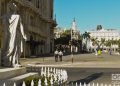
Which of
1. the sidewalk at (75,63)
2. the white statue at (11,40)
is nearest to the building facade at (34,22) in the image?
the sidewalk at (75,63)

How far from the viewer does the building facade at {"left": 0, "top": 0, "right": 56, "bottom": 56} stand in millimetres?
66444

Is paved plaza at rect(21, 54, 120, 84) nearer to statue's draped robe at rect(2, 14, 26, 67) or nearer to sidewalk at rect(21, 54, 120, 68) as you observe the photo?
sidewalk at rect(21, 54, 120, 68)

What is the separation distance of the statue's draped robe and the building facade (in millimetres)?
32434

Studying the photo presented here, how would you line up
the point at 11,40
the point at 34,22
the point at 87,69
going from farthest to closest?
the point at 34,22
the point at 87,69
the point at 11,40

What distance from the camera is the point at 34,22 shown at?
→ 265 ft

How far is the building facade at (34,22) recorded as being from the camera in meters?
66.4

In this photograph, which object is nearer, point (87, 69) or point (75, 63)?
point (87, 69)

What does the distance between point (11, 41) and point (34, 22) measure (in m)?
67.7

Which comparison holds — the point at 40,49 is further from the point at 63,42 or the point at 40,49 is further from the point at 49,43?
the point at 63,42

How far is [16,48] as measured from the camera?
13.3 m

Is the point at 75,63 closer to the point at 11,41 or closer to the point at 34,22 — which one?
the point at 11,41

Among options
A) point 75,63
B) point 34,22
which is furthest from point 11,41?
point 34,22

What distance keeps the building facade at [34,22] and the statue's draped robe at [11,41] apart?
3243cm

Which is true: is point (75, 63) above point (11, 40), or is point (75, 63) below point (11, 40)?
below
